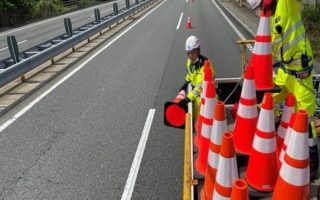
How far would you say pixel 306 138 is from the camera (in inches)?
105

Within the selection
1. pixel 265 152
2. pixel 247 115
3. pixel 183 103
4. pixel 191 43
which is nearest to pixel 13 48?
pixel 191 43

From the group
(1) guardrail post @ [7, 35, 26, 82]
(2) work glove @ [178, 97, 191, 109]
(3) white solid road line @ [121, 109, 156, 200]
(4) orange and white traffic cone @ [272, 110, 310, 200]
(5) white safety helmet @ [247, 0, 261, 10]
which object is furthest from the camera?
(1) guardrail post @ [7, 35, 26, 82]

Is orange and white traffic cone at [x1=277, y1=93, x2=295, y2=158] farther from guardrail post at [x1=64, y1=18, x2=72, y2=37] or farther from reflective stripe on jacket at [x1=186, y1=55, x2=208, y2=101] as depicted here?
guardrail post at [x1=64, y1=18, x2=72, y2=37]

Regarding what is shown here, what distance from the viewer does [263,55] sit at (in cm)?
453

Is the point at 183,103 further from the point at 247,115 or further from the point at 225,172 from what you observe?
the point at 225,172

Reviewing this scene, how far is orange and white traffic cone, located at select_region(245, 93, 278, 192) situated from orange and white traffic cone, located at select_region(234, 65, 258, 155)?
18.7 inches

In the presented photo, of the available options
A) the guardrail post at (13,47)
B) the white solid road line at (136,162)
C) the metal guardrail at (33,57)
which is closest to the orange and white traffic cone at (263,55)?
the white solid road line at (136,162)

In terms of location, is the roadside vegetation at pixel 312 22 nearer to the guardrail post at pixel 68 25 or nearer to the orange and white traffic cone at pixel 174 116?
the orange and white traffic cone at pixel 174 116

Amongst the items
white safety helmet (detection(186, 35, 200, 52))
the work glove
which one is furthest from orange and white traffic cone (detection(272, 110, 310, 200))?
white safety helmet (detection(186, 35, 200, 52))

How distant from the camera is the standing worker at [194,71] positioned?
5.11m

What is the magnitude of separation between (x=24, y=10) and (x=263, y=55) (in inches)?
1288

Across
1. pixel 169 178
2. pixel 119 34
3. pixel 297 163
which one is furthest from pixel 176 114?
pixel 119 34

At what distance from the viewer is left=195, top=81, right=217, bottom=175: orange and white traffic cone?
396 cm

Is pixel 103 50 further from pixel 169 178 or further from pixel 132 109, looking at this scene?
pixel 169 178
